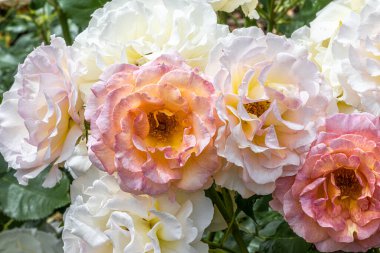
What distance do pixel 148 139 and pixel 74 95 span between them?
0.10 meters

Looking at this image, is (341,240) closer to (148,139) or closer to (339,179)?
(339,179)

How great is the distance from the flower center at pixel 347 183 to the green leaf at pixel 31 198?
23.9 inches

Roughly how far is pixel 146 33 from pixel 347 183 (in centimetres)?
28

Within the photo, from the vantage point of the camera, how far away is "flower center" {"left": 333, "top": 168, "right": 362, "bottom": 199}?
85 cm

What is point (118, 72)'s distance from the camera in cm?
80

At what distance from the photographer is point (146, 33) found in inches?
34.5

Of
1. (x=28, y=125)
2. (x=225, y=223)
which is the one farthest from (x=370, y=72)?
(x=28, y=125)

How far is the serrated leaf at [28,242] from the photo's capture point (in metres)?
1.37

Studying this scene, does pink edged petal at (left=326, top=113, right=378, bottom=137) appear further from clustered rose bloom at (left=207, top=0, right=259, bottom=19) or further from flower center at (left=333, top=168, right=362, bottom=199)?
clustered rose bloom at (left=207, top=0, right=259, bottom=19)

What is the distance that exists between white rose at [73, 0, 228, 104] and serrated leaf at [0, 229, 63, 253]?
0.59m

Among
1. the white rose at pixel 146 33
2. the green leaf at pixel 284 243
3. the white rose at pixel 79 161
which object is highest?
the white rose at pixel 146 33

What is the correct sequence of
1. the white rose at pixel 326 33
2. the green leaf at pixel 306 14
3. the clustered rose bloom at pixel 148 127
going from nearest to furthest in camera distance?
1. the clustered rose bloom at pixel 148 127
2. the white rose at pixel 326 33
3. the green leaf at pixel 306 14

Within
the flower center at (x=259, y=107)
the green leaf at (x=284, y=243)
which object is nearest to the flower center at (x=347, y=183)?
the flower center at (x=259, y=107)

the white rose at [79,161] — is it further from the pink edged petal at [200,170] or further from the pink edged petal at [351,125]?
the pink edged petal at [351,125]
